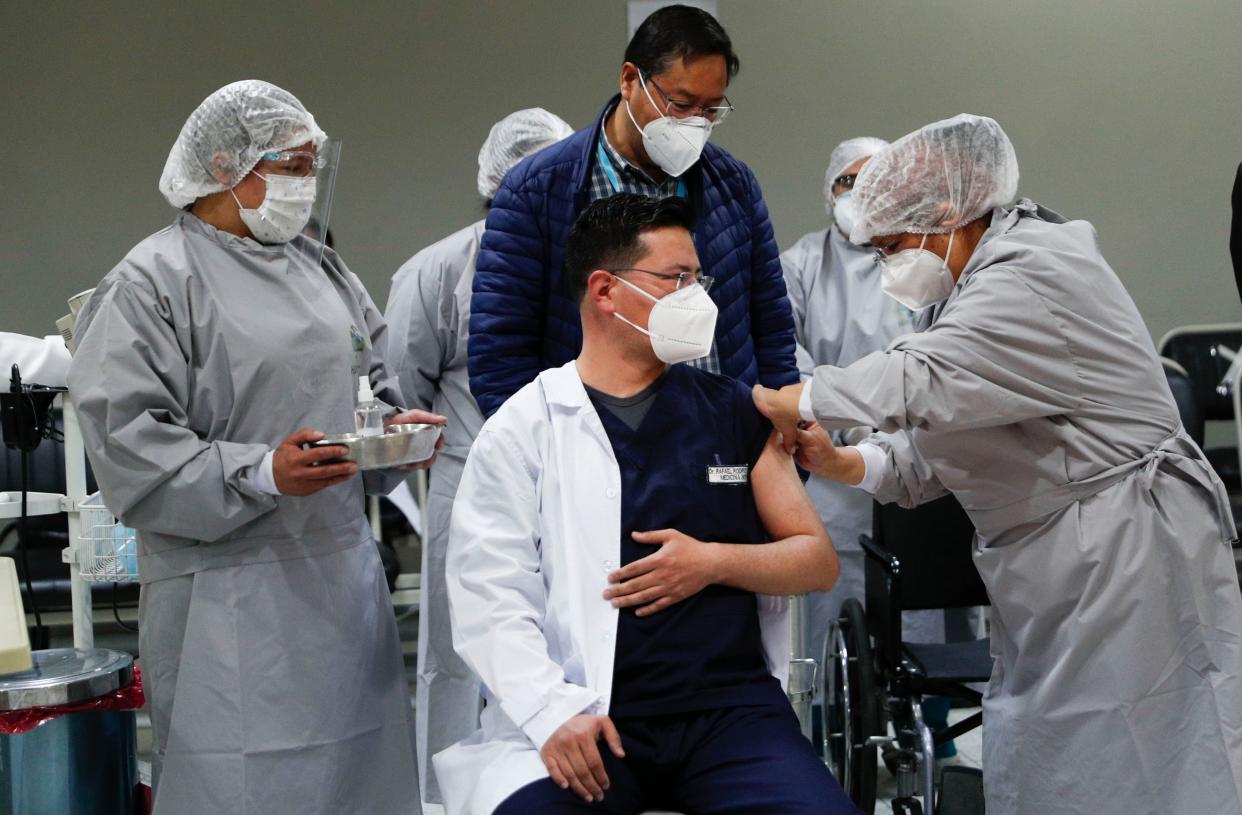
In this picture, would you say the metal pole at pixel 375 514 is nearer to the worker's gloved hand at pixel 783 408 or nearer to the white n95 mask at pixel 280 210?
the white n95 mask at pixel 280 210

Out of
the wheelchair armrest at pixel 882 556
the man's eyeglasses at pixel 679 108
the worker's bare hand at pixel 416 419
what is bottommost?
the wheelchair armrest at pixel 882 556

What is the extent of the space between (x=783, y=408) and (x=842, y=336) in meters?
1.66

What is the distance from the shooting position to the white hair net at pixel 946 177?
6.68ft

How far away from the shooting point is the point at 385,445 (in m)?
1.89

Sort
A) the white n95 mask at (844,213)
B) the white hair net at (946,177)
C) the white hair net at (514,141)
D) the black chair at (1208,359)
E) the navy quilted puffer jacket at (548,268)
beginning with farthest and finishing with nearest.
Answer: the black chair at (1208,359) < the white n95 mask at (844,213) < the white hair net at (514,141) < the navy quilted puffer jacket at (548,268) < the white hair net at (946,177)

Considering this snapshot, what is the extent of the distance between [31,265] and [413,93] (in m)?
1.71

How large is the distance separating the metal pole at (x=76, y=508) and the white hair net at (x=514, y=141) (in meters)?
1.36

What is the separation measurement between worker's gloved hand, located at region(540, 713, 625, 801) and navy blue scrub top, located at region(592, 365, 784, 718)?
95mm

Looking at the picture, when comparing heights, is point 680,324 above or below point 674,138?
below

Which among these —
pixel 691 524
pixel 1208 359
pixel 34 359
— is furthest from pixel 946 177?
pixel 1208 359

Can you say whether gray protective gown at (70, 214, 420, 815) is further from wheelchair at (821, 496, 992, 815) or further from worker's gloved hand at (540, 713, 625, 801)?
wheelchair at (821, 496, 992, 815)

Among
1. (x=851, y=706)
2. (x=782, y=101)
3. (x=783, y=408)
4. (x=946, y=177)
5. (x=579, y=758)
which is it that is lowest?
(x=851, y=706)

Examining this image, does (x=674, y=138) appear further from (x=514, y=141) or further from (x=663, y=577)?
(x=514, y=141)

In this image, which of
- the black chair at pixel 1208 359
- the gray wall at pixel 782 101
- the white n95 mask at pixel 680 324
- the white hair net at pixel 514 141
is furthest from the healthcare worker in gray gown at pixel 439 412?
the black chair at pixel 1208 359
